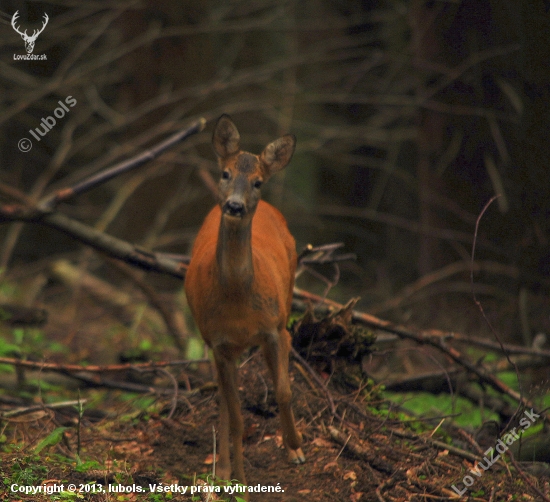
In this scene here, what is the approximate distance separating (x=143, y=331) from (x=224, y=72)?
3103 mm

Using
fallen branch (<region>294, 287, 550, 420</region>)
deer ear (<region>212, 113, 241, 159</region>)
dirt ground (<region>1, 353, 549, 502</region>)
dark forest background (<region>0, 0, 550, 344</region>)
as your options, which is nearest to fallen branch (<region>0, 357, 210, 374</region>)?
dirt ground (<region>1, 353, 549, 502</region>)

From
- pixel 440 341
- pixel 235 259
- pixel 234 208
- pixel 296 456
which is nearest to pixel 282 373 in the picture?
pixel 296 456

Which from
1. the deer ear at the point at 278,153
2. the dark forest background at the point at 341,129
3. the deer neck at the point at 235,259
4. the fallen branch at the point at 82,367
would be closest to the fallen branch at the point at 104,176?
the dark forest background at the point at 341,129

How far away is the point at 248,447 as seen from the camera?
14.1ft

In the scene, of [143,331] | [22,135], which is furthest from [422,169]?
[22,135]

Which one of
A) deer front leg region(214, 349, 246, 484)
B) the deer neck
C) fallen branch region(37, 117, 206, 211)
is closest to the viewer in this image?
the deer neck

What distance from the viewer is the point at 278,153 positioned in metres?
3.82

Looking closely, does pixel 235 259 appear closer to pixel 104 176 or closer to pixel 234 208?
pixel 234 208

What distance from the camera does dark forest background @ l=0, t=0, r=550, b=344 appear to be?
7.06 metres

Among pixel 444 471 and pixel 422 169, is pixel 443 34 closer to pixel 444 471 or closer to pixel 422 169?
pixel 422 169

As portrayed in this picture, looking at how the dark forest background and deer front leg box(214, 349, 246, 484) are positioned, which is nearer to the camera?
deer front leg box(214, 349, 246, 484)

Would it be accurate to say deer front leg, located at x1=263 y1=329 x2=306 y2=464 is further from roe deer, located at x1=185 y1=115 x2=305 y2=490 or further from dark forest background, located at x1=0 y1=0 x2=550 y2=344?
dark forest background, located at x1=0 y1=0 x2=550 y2=344

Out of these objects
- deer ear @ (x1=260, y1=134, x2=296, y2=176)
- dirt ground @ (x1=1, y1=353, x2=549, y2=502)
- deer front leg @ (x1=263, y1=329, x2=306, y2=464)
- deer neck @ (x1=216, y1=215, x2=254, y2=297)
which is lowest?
dirt ground @ (x1=1, y1=353, x2=549, y2=502)

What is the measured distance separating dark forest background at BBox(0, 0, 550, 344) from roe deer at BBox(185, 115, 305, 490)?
8.34ft
